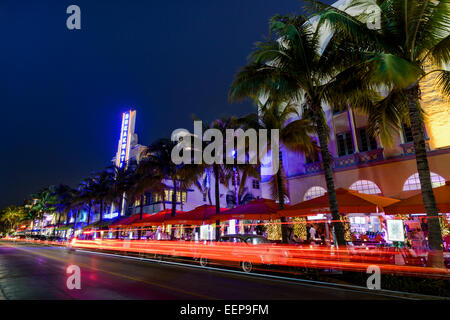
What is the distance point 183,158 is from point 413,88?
703 inches

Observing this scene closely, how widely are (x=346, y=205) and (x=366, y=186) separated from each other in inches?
289

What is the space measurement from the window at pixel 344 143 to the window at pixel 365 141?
2.18 feet

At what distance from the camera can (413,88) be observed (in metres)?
9.27

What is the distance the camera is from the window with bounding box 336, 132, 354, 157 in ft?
64.9

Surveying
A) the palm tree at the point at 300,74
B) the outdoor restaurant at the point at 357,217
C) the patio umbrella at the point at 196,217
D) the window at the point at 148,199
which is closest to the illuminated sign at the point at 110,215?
the window at the point at 148,199

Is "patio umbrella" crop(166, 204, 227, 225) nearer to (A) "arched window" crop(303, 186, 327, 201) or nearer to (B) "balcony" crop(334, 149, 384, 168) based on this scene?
(A) "arched window" crop(303, 186, 327, 201)

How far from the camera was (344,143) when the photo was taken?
2011cm

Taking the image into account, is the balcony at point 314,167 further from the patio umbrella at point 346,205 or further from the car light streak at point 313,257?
the car light streak at point 313,257

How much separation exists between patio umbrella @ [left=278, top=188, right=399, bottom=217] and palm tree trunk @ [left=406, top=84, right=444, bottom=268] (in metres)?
3.33

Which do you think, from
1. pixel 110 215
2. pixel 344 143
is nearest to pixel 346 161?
pixel 344 143

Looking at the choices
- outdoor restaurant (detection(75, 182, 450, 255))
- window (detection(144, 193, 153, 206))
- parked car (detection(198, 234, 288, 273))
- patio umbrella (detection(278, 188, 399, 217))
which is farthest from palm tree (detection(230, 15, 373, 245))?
window (detection(144, 193, 153, 206))

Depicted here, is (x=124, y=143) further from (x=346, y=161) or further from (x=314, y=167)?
(x=346, y=161)

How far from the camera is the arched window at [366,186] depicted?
17.8 m
